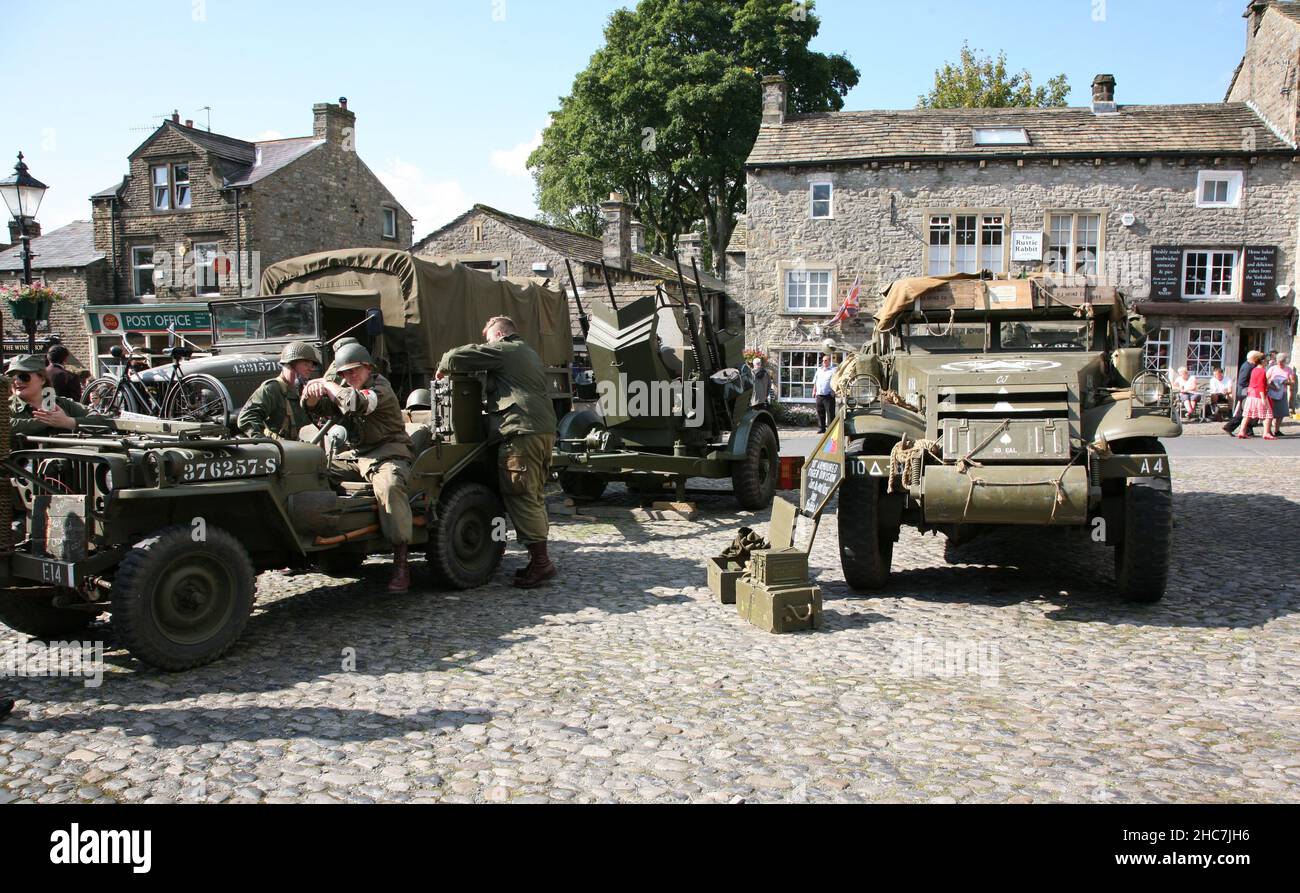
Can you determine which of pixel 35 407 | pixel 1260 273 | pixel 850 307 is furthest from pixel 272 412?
pixel 1260 273

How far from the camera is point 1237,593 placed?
7.07 metres

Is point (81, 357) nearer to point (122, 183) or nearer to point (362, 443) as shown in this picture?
point (122, 183)

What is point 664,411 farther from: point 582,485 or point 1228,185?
point 1228,185

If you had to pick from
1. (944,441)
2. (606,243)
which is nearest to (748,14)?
(606,243)

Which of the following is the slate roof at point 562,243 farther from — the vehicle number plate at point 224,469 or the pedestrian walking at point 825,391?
the vehicle number plate at point 224,469

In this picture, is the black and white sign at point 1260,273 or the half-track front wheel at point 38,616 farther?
the black and white sign at point 1260,273

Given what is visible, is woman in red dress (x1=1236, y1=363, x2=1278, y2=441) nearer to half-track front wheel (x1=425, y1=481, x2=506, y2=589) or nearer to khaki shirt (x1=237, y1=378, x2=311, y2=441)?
half-track front wheel (x1=425, y1=481, x2=506, y2=589)

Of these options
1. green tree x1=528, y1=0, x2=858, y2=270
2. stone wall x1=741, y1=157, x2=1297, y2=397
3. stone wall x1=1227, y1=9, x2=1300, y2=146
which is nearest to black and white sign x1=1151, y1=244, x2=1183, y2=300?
stone wall x1=741, y1=157, x2=1297, y2=397

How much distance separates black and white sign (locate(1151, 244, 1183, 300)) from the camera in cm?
2503

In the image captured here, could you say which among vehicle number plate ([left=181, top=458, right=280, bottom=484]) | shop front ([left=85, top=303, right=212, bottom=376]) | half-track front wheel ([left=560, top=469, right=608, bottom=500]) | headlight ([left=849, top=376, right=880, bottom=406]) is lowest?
half-track front wheel ([left=560, top=469, right=608, bottom=500])

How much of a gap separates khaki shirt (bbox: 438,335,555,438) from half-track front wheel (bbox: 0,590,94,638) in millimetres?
2891

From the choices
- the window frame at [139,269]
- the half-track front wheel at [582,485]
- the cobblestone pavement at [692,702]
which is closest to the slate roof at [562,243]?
the window frame at [139,269]

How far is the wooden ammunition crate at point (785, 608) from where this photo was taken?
242 inches

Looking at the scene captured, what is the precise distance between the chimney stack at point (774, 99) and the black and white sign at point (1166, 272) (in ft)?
34.2
